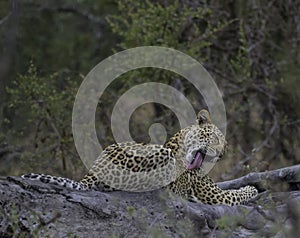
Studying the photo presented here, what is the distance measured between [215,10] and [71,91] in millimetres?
3508

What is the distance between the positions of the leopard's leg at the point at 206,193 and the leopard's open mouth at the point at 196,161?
9 cm

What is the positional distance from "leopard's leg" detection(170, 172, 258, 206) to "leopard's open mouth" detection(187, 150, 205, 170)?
3.5 inches

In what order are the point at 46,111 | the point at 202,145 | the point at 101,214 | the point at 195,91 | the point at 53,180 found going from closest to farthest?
the point at 101,214 → the point at 53,180 → the point at 202,145 → the point at 46,111 → the point at 195,91

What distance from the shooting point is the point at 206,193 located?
9.91 meters

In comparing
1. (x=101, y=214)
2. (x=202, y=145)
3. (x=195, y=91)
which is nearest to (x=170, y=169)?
(x=202, y=145)

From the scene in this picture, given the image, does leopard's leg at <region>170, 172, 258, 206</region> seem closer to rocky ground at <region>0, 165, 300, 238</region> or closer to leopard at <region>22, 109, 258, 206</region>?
leopard at <region>22, 109, 258, 206</region>

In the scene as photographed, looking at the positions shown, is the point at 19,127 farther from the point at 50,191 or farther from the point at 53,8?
the point at 50,191

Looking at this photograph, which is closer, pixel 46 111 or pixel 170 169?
pixel 170 169

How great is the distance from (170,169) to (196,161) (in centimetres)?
76

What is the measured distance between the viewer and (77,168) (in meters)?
15.9

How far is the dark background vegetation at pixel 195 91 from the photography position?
53.6 ft

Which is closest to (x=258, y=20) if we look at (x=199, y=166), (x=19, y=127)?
(x=19, y=127)

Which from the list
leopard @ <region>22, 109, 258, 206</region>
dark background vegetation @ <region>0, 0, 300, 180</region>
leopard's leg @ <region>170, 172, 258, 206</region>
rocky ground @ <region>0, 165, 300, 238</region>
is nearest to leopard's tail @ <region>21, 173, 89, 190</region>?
leopard @ <region>22, 109, 258, 206</region>

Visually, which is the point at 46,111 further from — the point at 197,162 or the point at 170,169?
the point at 170,169
